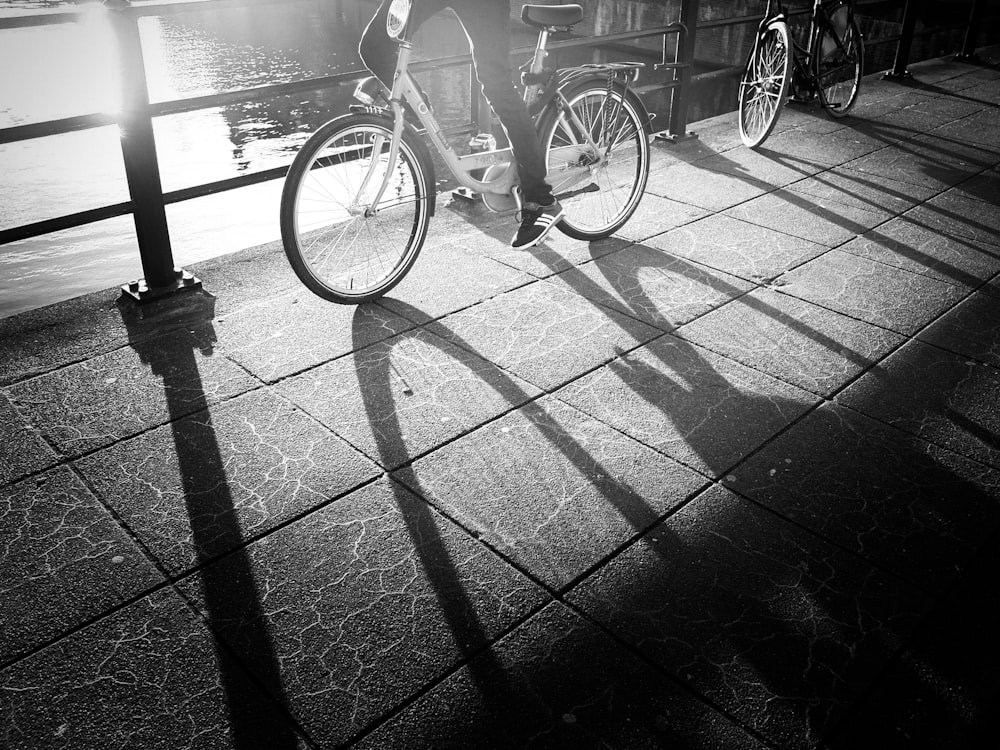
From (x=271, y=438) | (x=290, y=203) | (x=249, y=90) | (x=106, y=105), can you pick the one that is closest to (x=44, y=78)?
(x=106, y=105)

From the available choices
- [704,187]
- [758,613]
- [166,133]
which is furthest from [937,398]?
[166,133]

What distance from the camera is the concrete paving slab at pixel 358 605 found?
7.79ft

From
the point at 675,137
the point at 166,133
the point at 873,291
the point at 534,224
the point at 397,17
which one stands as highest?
the point at 397,17

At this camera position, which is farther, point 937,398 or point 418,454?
point 937,398

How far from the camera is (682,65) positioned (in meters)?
7.31

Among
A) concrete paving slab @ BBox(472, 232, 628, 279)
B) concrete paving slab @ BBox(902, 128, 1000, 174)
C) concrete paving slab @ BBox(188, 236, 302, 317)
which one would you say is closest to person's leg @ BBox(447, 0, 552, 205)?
concrete paving slab @ BBox(472, 232, 628, 279)

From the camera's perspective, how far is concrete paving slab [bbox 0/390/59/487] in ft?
10.6

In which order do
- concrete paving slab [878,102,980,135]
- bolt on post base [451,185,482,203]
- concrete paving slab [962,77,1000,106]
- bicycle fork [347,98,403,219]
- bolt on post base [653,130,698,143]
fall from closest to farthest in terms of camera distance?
1. bicycle fork [347,98,403,219]
2. bolt on post base [451,185,482,203]
3. bolt on post base [653,130,698,143]
4. concrete paving slab [878,102,980,135]
5. concrete paving slab [962,77,1000,106]

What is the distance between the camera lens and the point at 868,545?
9.57 ft

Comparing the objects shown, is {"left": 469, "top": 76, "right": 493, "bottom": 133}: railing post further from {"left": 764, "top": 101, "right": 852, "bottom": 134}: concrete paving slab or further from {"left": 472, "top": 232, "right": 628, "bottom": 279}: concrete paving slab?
{"left": 764, "top": 101, "right": 852, "bottom": 134}: concrete paving slab

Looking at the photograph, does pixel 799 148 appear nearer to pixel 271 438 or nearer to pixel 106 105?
pixel 271 438

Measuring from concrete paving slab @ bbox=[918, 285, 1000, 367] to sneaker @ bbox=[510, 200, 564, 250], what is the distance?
1.83m

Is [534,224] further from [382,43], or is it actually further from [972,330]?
[972,330]

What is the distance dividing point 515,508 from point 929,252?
3.46 metres
